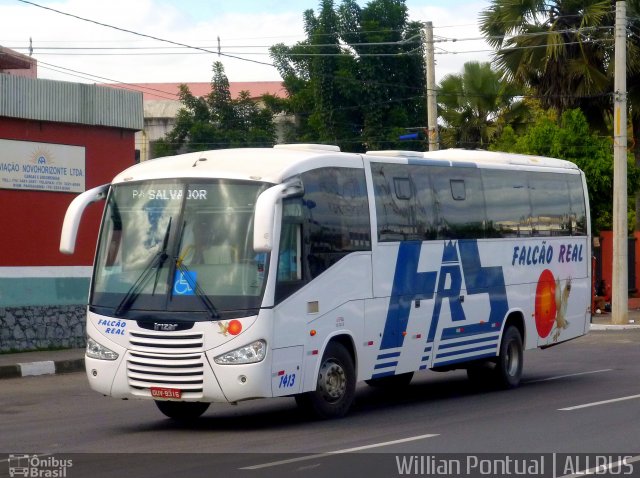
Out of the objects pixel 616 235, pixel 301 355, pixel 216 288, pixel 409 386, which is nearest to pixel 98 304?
pixel 216 288

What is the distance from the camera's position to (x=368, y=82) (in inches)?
1710

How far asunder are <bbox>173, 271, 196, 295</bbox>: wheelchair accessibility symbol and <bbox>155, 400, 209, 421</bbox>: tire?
5.74ft

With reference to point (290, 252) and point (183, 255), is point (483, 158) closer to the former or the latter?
point (290, 252)

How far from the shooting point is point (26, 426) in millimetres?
12086

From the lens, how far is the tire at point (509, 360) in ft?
50.8

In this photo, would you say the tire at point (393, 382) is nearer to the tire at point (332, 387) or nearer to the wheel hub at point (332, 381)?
the tire at point (332, 387)

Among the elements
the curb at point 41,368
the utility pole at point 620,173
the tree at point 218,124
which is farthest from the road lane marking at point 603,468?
the tree at point 218,124

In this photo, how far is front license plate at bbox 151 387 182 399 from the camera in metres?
10.9

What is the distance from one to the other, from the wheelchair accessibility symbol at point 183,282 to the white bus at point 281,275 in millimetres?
13

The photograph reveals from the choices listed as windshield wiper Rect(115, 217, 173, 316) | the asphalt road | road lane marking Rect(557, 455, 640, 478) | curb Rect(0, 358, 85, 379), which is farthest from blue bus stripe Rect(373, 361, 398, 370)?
curb Rect(0, 358, 85, 379)

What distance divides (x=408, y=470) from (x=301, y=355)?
2.76 meters

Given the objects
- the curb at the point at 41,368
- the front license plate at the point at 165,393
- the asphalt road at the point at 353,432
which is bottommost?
the curb at the point at 41,368

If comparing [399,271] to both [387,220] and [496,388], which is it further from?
[496,388]

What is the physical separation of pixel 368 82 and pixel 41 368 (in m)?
27.5
